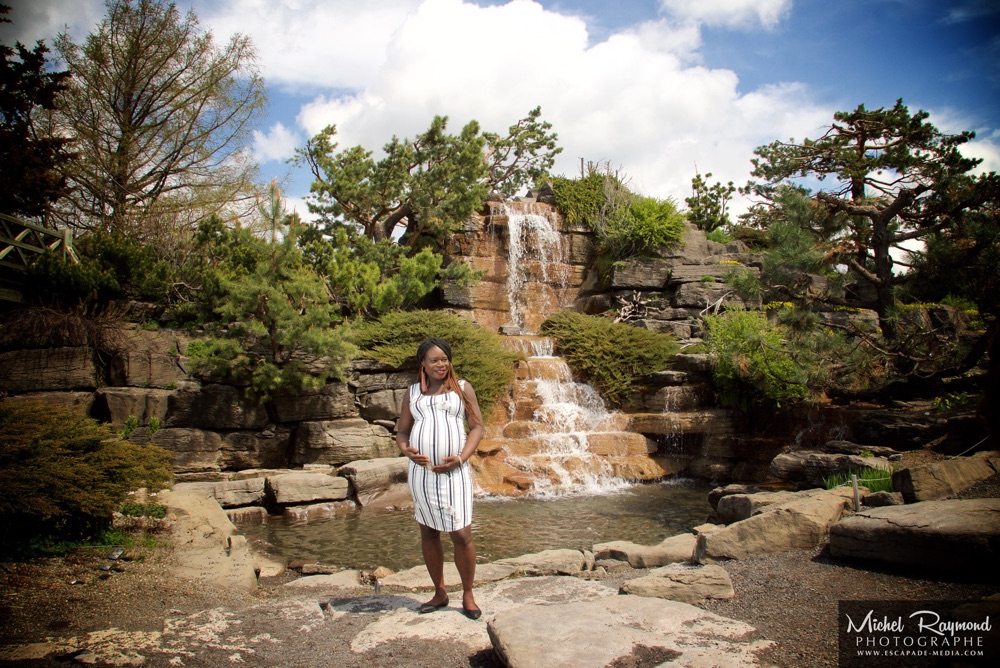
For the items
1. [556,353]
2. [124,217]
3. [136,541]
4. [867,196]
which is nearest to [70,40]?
[124,217]

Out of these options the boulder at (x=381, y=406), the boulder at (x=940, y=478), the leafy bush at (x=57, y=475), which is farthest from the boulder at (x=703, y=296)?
the leafy bush at (x=57, y=475)

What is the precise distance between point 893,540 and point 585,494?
6010 millimetres

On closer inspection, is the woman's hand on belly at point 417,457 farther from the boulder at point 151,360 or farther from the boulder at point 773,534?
the boulder at point 151,360

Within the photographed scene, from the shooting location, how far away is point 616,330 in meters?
13.4

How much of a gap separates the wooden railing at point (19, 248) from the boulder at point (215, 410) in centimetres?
355

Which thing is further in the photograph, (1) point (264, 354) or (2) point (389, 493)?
(1) point (264, 354)

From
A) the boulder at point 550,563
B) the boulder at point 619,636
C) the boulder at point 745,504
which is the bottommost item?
the boulder at point 550,563

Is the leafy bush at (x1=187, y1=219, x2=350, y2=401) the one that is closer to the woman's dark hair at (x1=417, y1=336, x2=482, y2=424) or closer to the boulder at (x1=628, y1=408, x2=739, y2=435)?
the boulder at (x1=628, y1=408, x2=739, y2=435)

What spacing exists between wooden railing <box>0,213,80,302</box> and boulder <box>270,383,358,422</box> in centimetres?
488

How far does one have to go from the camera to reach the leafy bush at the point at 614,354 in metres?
12.5

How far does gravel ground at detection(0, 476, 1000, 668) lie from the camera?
3047mm

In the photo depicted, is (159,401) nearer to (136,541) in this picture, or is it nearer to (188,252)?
(136,541)

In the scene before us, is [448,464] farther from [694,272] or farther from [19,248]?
[694,272]

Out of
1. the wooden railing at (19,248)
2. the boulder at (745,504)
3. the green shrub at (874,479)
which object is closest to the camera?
the green shrub at (874,479)
